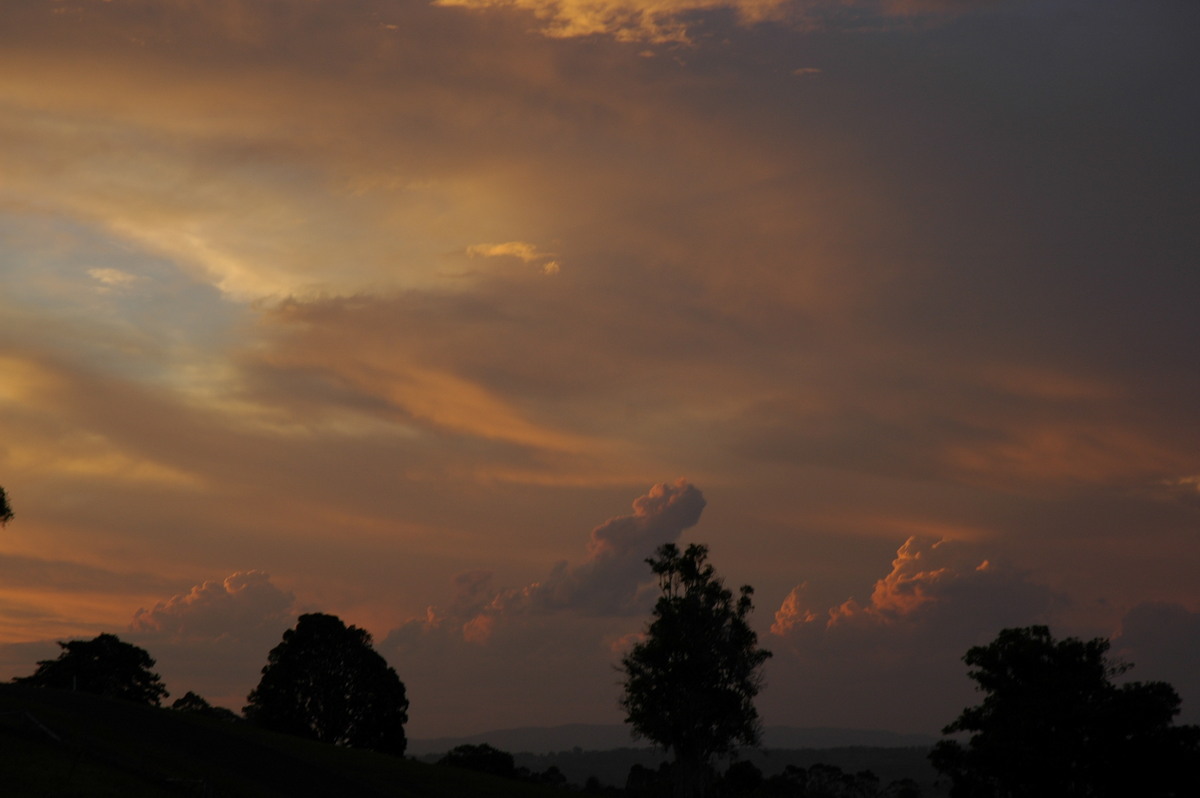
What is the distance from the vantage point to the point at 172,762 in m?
48.7

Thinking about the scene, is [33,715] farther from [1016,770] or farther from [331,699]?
[1016,770]

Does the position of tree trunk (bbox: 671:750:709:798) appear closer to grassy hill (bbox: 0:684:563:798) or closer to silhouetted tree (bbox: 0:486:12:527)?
grassy hill (bbox: 0:684:563:798)

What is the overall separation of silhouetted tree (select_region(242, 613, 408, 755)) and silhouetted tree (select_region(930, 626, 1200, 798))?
2046 inches

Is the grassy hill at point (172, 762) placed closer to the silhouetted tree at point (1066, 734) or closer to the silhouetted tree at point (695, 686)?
the silhouetted tree at point (695, 686)

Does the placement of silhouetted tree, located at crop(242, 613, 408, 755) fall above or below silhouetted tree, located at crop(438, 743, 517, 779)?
above

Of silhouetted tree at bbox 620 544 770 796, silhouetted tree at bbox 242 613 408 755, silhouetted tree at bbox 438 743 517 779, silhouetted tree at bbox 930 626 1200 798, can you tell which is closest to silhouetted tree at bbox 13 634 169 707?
silhouetted tree at bbox 242 613 408 755

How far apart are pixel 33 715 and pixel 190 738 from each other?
870 centimetres

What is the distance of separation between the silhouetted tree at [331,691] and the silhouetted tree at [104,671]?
12.9 metres

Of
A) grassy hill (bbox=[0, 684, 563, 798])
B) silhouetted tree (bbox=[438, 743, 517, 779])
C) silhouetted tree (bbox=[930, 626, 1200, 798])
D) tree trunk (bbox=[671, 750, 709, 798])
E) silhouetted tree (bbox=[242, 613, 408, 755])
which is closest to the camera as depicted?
grassy hill (bbox=[0, 684, 563, 798])

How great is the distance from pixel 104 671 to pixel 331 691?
82.1 ft

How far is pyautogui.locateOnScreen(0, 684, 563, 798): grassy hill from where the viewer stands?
41562 millimetres

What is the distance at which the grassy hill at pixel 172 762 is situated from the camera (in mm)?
41562

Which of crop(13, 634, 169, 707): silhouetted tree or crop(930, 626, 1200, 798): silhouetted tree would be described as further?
crop(13, 634, 169, 707): silhouetted tree

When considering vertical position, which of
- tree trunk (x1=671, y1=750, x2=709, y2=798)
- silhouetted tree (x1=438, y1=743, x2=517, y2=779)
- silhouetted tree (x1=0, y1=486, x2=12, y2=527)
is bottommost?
silhouetted tree (x1=438, y1=743, x2=517, y2=779)
